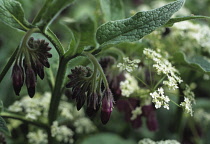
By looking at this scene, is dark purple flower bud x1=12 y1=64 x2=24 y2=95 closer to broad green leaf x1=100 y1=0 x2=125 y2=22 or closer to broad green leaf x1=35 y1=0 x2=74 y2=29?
broad green leaf x1=35 y1=0 x2=74 y2=29

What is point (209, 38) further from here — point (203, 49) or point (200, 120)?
point (200, 120)

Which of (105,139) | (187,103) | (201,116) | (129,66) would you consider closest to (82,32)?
(129,66)

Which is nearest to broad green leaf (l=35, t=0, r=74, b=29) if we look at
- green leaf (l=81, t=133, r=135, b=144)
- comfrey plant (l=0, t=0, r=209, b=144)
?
comfrey plant (l=0, t=0, r=209, b=144)

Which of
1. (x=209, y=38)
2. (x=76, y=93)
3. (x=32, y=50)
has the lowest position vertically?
(x=76, y=93)

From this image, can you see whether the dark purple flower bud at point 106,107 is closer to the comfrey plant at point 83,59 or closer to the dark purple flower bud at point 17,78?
the comfrey plant at point 83,59

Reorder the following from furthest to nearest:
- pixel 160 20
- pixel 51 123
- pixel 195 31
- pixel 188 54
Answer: pixel 188 54
pixel 195 31
pixel 51 123
pixel 160 20

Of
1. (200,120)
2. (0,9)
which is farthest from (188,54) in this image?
(0,9)
